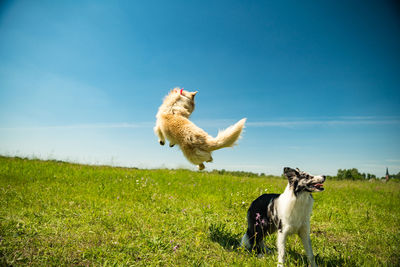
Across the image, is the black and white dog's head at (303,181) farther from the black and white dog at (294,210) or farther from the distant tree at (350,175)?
the distant tree at (350,175)

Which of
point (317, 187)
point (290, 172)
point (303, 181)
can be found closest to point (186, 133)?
point (290, 172)

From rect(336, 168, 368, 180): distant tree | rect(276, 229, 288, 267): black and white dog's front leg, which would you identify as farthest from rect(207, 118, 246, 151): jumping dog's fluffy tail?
rect(336, 168, 368, 180): distant tree

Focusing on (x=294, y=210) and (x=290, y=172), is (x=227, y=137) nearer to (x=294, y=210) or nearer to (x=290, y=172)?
(x=290, y=172)

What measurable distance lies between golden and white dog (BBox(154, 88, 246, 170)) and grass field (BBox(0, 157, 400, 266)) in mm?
2056

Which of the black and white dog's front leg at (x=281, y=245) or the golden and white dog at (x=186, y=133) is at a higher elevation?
the golden and white dog at (x=186, y=133)

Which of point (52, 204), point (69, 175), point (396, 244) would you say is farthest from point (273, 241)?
point (69, 175)

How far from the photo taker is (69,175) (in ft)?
35.0

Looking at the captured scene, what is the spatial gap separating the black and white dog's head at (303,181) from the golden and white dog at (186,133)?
128 centimetres

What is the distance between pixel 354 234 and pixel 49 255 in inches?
280

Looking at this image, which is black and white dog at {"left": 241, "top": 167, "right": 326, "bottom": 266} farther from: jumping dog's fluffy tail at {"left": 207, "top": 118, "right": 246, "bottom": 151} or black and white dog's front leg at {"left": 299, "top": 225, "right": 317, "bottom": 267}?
jumping dog's fluffy tail at {"left": 207, "top": 118, "right": 246, "bottom": 151}

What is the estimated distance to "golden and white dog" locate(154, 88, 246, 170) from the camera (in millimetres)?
3129

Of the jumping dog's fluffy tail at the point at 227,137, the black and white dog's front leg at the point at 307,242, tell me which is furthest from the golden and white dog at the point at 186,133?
the black and white dog's front leg at the point at 307,242

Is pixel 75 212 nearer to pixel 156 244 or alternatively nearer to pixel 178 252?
pixel 156 244

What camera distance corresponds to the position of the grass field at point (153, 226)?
4219 millimetres
